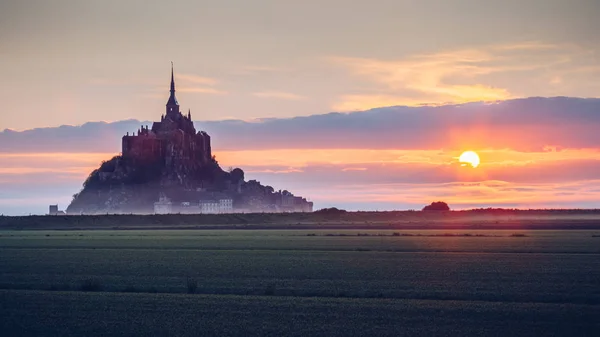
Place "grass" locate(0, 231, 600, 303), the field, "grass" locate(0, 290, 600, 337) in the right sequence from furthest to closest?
"grass" locate(0, 231, 600, 303)
the field
"grass" locate(0, 290, 600, 337)

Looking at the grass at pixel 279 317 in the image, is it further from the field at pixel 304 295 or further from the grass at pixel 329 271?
the grass at pixel 329 271

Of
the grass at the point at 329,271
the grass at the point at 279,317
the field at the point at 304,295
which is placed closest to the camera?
the grass at the point at 279,317

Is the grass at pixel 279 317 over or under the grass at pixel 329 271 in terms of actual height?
under

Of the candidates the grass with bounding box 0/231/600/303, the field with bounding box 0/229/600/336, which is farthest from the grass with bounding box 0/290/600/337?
the grass with bounding box 0/231/600/303

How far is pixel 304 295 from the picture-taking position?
31.3 meters

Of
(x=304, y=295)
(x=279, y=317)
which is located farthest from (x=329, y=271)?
(x=279, y=317)

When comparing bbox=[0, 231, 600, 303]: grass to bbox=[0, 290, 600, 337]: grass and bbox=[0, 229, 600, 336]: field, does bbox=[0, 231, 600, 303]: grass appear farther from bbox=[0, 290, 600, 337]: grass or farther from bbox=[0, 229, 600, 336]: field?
bbox=[0, 290, 600, 337]: grass

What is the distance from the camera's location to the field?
79.4 ft

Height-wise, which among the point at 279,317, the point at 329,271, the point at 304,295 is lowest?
the point at 279,317

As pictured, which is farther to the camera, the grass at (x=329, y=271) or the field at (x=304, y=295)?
the grass at (x=329, y=271)

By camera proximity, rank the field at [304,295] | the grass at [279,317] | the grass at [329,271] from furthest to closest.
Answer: the grass at [329,271], the field at [304,295], the grass at [279,317]

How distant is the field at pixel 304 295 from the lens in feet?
79.4

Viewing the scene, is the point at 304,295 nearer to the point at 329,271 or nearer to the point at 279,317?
the point at 279,317

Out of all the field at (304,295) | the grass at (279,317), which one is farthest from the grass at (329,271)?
the grass at (279,317)
